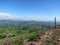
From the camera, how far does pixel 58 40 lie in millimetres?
7332

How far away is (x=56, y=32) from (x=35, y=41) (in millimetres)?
1665

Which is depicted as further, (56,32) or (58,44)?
(56,32)

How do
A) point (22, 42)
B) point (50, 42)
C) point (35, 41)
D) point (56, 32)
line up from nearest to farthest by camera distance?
point (50, 42) → point (22, 42) → point (35, 41) → point (56, 32)

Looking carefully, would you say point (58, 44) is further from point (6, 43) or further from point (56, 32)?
point (6, 43)

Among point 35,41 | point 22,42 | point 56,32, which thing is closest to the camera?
point 22,42

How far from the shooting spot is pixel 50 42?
683 cm

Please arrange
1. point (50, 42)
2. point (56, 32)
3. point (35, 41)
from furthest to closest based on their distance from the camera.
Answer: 1. point (56, 32)
2. point (35, 41)
3. point (50, 42)

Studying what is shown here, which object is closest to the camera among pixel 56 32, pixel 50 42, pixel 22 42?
pixel 50 42

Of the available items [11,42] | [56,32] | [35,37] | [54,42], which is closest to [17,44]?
[11,42]

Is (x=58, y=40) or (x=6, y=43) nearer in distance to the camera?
(x=58, y=40)

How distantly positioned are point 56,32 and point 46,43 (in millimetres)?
1879

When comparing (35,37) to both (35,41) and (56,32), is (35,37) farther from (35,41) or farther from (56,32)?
(56,32)

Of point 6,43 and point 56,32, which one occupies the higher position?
point 56,32

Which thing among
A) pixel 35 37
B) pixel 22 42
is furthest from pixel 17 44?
pixel 35 37
